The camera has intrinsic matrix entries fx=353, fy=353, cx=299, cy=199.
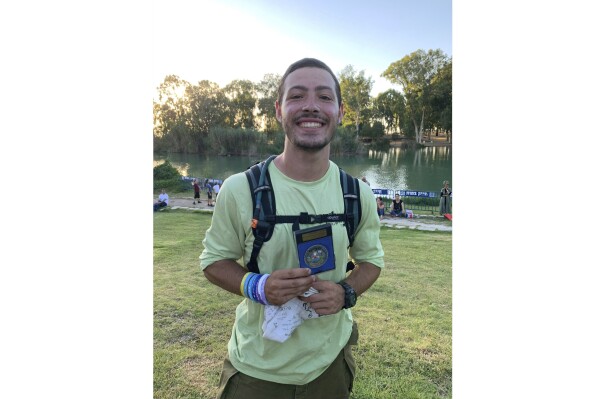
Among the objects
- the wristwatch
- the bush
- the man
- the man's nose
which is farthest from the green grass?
the bush

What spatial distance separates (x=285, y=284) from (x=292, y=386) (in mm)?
416

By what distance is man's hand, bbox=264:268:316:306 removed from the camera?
1.08m

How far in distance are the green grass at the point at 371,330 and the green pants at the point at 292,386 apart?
3.85 ft

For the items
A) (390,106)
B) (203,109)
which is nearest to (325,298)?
(390,106)

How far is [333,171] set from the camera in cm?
127

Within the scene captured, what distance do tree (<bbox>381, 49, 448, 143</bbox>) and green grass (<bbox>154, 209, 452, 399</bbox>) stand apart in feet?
8.89

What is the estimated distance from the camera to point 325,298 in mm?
1147

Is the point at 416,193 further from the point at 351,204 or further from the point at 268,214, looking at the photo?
the point at 268,214

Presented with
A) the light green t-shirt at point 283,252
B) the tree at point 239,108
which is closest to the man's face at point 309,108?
the light green t-shirt at point 283,252

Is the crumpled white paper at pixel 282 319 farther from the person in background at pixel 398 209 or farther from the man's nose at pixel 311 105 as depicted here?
the person in background at pixel 398 209

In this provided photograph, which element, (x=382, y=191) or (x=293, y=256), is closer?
(x=293, y=256)

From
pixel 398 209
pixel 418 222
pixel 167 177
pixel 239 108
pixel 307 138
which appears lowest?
pixel 418 222

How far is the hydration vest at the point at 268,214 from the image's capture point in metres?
1.12
